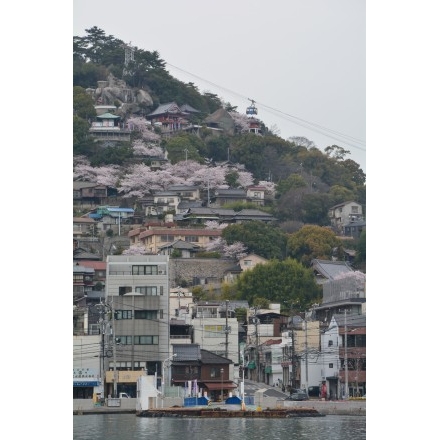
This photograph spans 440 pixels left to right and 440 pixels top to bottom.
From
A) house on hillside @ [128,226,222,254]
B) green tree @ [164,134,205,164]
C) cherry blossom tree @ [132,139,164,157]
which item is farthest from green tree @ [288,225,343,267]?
green tree @ [164,134,205,164]

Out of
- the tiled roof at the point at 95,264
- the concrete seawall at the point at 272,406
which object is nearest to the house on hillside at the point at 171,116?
the tiled roof at the point at 95,264

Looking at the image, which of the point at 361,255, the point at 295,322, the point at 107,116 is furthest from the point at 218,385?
the point at 107,116

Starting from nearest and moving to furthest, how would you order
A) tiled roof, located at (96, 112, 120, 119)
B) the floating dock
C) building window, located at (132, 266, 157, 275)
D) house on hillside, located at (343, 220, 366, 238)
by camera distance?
the floating dock, building window, located at (132, 266, 157, 275), house on hillside, located at (343, 220, 366, 238), tiled roof, located at (96, 112, 120, 119)

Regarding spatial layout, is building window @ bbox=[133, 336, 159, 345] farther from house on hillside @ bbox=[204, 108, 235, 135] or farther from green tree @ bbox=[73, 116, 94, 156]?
house on hillside @ bbox=[204, 108, 235, 135]

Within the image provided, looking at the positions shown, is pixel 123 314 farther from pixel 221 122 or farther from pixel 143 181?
pixel 221 122

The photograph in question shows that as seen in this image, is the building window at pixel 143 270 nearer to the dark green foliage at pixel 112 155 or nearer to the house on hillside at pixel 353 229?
the house on hillside at pixel 353 229

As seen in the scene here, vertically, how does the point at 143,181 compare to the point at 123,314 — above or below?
above
